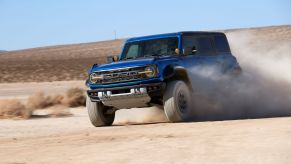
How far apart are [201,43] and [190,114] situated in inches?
68.2

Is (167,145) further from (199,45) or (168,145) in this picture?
(199,45)

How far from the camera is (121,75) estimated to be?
1309cm

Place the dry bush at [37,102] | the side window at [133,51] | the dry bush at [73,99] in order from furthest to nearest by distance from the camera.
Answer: the dry bush at [73,99]
the dry bush at [37,102]
the side window at [133,51]

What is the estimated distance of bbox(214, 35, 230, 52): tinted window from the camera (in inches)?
591

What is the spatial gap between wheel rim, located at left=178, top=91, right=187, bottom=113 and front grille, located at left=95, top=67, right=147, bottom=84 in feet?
2.58

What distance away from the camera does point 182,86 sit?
1314cm

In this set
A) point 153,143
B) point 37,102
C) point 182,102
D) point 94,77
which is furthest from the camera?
point 37,102

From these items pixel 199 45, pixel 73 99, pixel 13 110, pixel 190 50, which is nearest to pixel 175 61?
pixel 190 50

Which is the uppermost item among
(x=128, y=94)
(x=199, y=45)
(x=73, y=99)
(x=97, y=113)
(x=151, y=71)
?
(x=199, y=45)

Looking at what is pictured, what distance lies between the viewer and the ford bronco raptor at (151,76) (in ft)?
42.1

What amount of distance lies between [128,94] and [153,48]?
5.11 ft

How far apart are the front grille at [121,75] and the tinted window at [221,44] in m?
2.68

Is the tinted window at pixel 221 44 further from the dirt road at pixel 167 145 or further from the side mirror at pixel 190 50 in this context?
the dirt road at pixel 167 145

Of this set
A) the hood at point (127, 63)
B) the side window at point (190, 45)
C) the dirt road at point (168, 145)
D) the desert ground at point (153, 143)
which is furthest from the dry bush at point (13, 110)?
the side window at point (190, 45)
